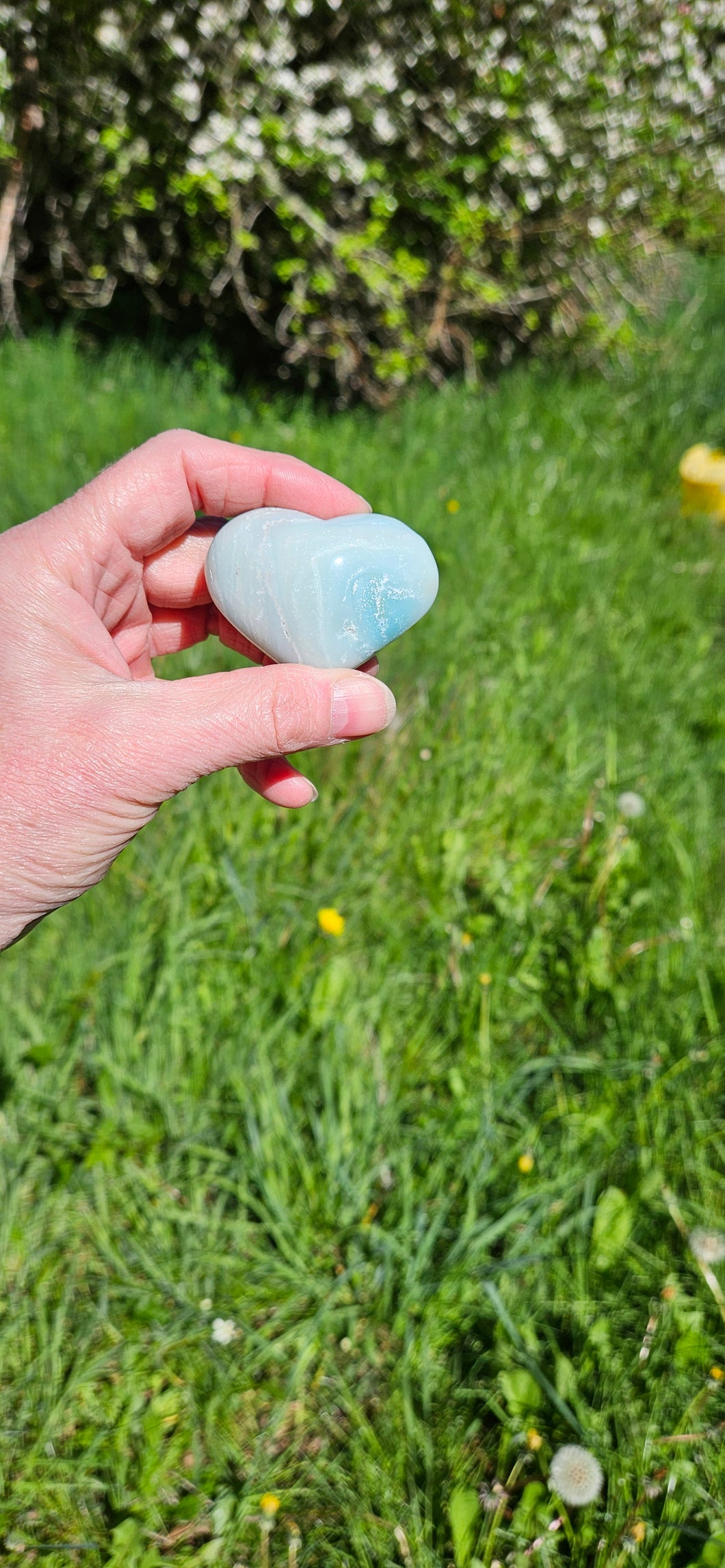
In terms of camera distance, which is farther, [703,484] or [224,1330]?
[703,484]

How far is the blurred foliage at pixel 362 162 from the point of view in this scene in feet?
11.5

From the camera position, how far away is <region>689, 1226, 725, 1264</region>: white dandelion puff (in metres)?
1.54

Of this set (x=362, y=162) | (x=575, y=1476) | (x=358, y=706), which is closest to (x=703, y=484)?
(x=362, y=162)

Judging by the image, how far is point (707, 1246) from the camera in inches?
60.9

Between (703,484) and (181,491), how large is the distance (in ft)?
9.60

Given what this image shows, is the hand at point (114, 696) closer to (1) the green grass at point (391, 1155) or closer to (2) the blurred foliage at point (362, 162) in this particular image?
(1) the green grass at point (391, 1155)

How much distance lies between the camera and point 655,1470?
1327mm

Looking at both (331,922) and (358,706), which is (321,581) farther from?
(331,922)

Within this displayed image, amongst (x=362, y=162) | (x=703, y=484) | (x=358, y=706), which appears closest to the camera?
(x=358, y=706)

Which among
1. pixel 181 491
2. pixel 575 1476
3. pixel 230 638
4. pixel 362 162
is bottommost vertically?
pixel 575 1476

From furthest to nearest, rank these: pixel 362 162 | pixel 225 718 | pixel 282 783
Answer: pixel 362 162
pixel 282 783
pixel 225 718

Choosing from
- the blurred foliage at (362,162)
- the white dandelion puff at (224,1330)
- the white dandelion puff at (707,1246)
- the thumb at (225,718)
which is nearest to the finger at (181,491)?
the thumb at (225,718)

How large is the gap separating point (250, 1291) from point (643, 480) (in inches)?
137

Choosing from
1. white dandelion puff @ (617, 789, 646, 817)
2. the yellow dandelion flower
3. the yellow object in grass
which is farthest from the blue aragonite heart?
the yellow object in grass
